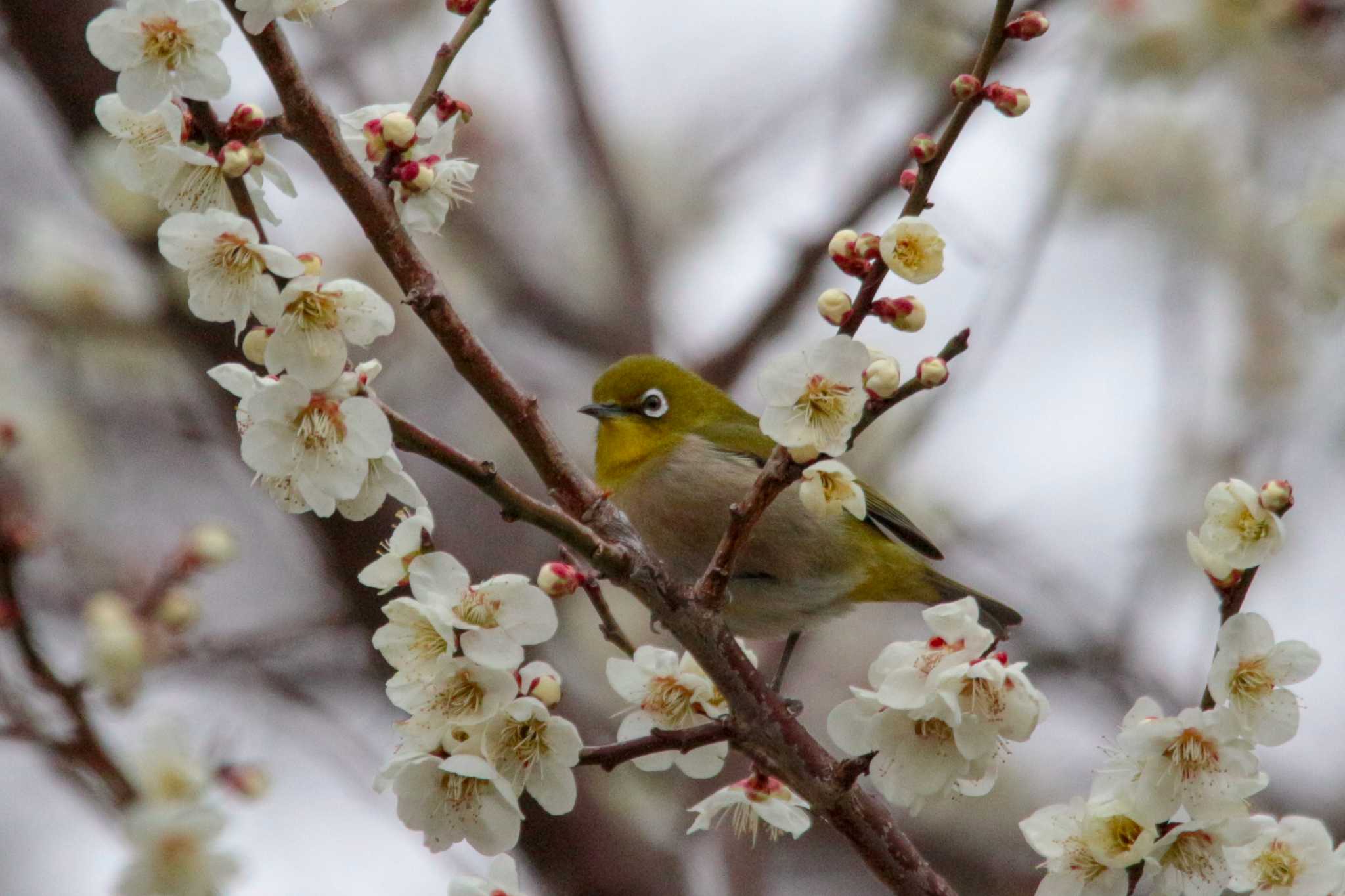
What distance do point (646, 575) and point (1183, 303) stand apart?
17.0 ft

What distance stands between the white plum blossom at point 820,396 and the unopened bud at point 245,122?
3.00ft

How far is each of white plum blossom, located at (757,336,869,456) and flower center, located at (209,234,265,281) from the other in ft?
2.79

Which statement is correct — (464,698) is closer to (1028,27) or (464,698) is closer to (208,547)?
(208,547)

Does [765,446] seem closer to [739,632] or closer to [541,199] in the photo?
[739,632]

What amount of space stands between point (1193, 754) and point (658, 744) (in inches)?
38.7

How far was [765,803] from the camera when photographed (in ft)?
9.40

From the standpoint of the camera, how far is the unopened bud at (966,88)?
2.17 meters

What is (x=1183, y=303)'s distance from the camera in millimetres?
6801

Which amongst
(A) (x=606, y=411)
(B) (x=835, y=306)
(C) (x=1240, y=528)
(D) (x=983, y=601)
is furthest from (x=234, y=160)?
(D) (x=983, y=601)

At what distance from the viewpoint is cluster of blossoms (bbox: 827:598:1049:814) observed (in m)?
2.35

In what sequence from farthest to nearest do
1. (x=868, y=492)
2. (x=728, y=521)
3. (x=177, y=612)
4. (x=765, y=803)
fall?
(x=868, y=492), (x=728, y=521), (x=177, y=612), (x=765, y=803)

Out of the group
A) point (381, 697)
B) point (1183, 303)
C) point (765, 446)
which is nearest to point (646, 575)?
point (765, 446)

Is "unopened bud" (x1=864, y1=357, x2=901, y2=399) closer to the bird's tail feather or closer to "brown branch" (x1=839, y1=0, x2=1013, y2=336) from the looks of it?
"brown branch" (x1=839, y1=0, x2=1013, y2=336)

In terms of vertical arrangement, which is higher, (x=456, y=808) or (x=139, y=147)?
(x=139, y=147)
